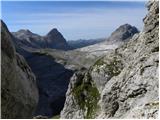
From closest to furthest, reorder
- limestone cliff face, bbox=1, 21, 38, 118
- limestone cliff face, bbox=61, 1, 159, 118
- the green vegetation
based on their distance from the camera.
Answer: limestone cliff face, bbox=61, 1, 159, 118
limestone cliff face, bbox=1, 21, 38, 118
the green vegetation

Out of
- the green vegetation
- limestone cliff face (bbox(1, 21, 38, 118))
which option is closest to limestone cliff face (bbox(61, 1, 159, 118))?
limestone cliff face (bbox(1, 21, 38, 118))

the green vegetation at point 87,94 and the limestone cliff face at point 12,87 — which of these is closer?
the limestone cliff face at point 12,87

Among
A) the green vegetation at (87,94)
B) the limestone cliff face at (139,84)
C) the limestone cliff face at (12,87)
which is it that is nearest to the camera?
the limestone cliff face at (139,84)

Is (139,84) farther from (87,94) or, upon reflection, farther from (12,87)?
(87,94)

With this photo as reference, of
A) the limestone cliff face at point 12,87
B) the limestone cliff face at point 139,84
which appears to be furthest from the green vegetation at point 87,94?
the limestone cliff face at point 12,87

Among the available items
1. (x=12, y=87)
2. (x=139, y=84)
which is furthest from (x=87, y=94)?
(x=12, y=87)

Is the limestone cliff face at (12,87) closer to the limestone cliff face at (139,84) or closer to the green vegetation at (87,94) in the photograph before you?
the limestone cliff face at (139,84)

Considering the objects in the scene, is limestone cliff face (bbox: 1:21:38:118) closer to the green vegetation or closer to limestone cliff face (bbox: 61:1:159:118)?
limestone cliff face (bbox: 61:1:159:118)

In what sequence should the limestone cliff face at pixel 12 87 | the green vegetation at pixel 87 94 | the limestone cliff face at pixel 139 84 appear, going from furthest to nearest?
1. the green vegetation at pixel 87 94
2. the limestone cliff face at pixel 12 87
3. the limestone cliff face at pixel 139 84
